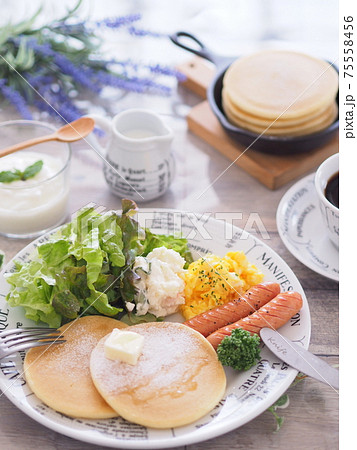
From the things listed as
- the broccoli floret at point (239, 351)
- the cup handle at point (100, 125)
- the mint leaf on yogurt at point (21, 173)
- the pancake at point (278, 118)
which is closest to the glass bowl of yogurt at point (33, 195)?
the mint leaf on yogurt at point (21, 173)

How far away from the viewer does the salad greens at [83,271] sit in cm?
170

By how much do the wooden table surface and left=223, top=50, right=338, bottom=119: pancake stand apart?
11.4 inches

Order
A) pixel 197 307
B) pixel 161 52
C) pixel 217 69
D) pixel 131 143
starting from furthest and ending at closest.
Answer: pixel 161 52 → pixel 217 69 → pixel 131 143 → pixel 197 307

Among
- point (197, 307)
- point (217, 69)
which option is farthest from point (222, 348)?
point (217, 69)

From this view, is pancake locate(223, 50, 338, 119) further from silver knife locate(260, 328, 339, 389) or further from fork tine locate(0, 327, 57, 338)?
fork tine locate(0, 327, 57, 338)

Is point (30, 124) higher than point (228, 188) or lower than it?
higher

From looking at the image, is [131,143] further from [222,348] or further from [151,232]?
[222,348]

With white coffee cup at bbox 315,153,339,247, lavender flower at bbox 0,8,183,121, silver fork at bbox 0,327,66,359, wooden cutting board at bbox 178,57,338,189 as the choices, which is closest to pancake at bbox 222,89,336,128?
wooden cutting board at bbox 178,57,338,189

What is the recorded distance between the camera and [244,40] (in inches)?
130

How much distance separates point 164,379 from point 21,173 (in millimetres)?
1053

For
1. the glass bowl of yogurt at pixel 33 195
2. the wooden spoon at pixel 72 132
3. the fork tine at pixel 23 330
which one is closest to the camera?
the fork tine at pixel 23 330

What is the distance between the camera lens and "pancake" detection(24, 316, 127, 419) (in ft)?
4.78

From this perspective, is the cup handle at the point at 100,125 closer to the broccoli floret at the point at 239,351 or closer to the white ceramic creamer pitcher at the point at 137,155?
the white ceramic creamer pitcher at the point at 137,155

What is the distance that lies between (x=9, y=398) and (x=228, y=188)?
4.15ft
